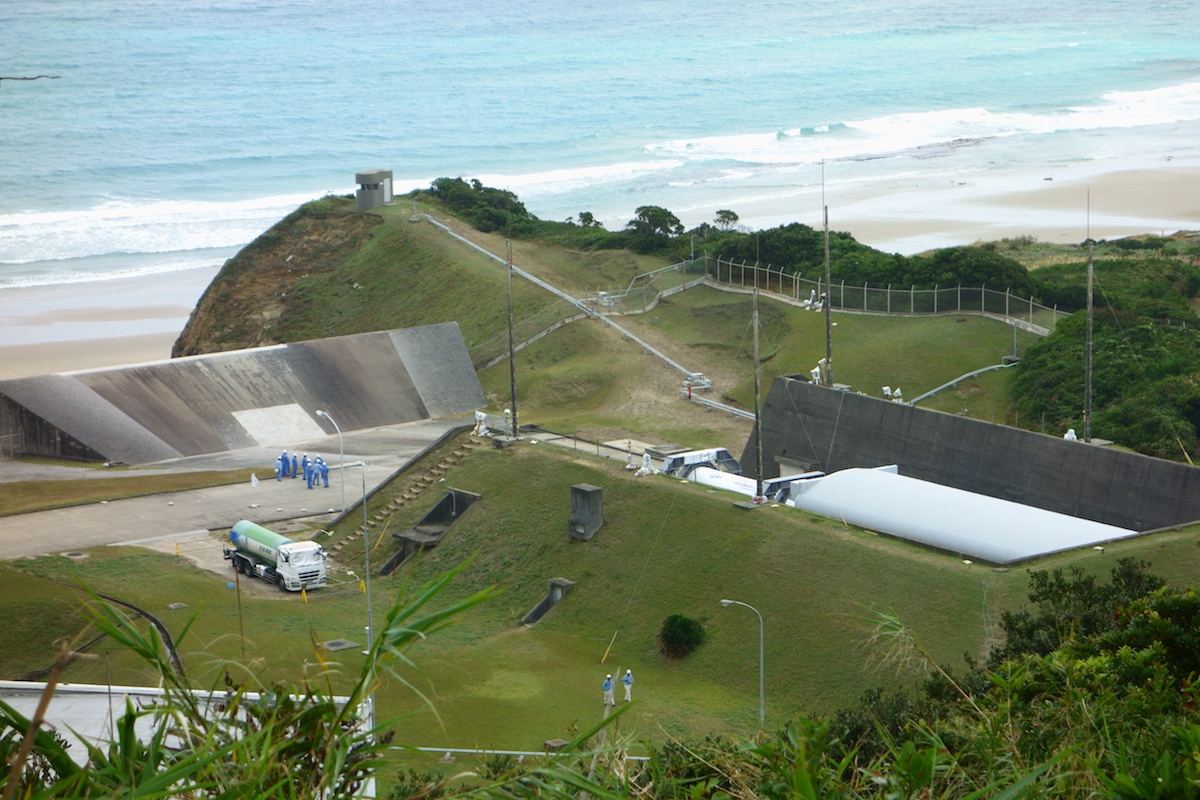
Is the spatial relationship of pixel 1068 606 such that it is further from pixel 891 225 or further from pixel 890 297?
pixel 891 225

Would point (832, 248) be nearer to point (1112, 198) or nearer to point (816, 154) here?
point (1112, 198)

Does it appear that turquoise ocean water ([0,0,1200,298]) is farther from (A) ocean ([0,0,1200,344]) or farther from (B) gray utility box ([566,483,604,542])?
(B) gray utility box ([566,483,604,542])

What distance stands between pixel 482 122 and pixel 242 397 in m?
94.9

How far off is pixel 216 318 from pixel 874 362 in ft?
141

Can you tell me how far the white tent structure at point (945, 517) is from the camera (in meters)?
27.8

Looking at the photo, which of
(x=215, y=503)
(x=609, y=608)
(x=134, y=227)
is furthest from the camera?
(x=134, y=227)

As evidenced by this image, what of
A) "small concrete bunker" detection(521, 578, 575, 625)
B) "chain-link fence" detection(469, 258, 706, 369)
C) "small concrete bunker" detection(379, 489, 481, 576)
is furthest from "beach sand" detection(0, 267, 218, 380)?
"small concrete bunker" detection(521, 578, 575, 625)

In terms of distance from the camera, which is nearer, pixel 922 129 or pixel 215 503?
pixel 215 503

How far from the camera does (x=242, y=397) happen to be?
54250 mm

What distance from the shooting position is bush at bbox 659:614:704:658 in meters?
28.5

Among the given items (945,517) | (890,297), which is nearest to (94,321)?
(890,297)

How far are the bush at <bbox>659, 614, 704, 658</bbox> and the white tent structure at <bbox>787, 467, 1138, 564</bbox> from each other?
5.98 m

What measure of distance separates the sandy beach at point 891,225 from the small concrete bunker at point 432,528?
3421cm

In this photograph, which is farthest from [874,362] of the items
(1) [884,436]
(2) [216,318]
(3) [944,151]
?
(3) [944,151]
